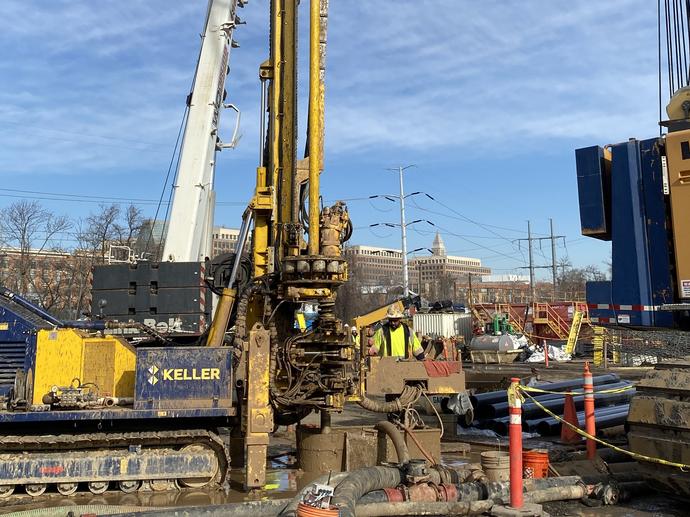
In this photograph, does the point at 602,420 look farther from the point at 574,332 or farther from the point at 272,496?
the point at 574,332

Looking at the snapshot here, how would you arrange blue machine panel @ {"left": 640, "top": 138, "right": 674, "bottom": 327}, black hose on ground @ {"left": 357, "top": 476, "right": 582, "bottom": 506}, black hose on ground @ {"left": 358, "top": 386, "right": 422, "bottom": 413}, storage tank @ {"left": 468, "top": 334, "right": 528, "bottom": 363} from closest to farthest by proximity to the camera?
blue machine panel @ {"left": 640, "top": 138, "right": 674, "bottom": 327}
black hose on ground @ {"left": 357, "top": 476, "right": 582, "bottom": 506}
black hose on ground @ {"left": 358, "top": 386, "right": 422, "bottom": 413}
storage tank @ {"left": 468, "top": 334, "right": 528, "bottom": 363}

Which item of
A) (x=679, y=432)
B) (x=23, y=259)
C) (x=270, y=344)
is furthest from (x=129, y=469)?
(x=23, y=259)

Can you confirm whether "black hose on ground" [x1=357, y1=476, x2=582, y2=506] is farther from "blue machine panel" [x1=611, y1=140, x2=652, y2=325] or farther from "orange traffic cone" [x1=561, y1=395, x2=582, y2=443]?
"orange traffic cone" [x1=561, y1=395, x2=582, y2=443]

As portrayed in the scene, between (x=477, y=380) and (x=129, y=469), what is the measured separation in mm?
7730

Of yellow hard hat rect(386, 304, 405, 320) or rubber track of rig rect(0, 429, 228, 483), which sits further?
yellow hard hat rect(386, 304, 405, 320)

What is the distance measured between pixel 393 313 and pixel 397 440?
3.18m

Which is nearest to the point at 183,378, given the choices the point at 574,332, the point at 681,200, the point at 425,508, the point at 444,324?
the point at 425,508

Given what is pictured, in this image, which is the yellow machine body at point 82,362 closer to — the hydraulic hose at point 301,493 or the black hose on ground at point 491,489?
the hydraulic hose at point 301,493

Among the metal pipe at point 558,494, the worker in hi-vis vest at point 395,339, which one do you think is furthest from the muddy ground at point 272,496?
the worker in hi-vis vest at point 395,339

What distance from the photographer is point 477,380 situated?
499 inches

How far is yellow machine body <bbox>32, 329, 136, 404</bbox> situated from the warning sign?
232 inches

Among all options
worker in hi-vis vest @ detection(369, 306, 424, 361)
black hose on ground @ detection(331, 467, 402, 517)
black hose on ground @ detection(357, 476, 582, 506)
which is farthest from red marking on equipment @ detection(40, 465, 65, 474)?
worker in hi-vis vest @ detection(369, 306, 424, 361)

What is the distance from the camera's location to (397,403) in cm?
793

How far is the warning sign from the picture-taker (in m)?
5.15
